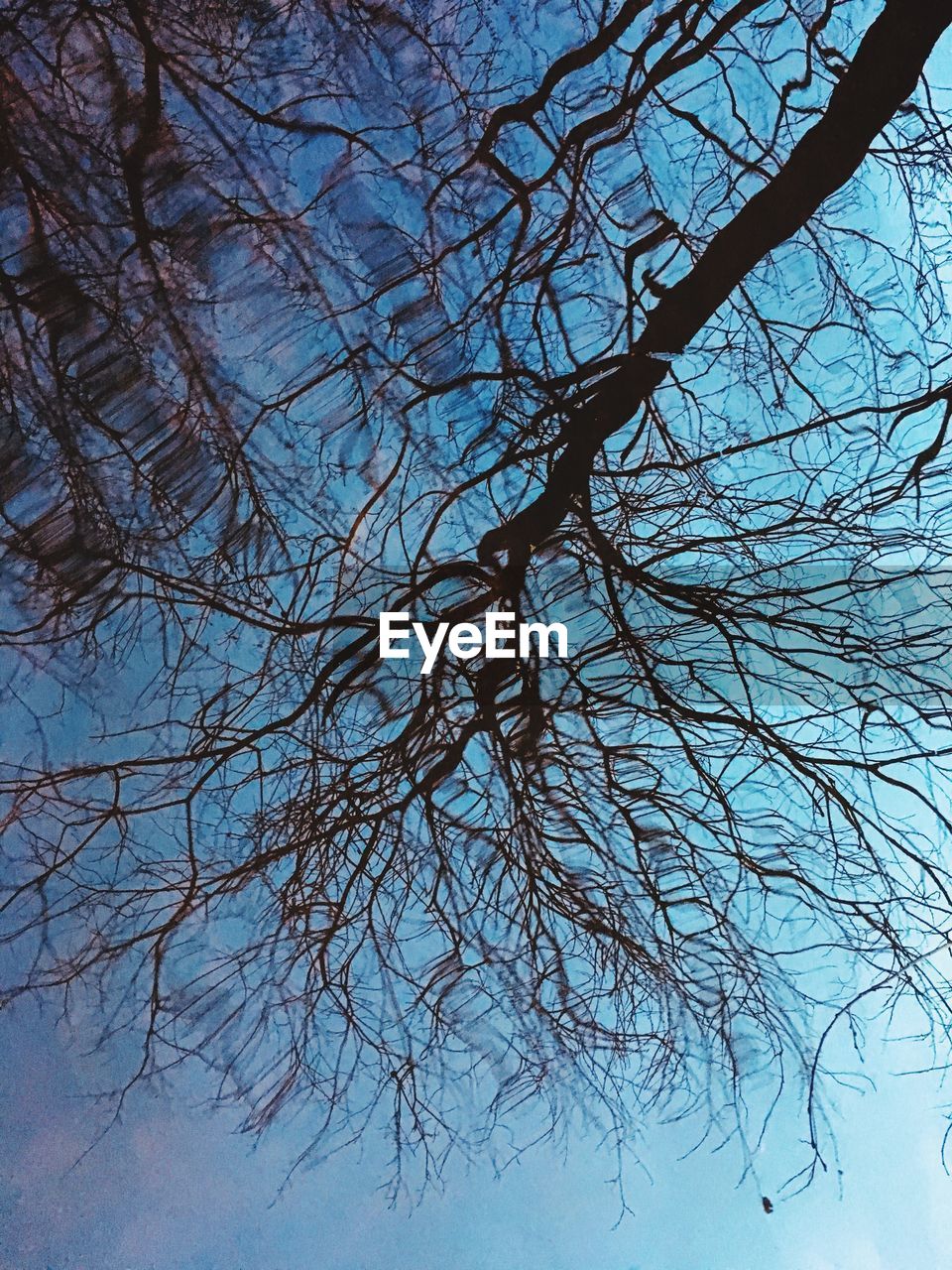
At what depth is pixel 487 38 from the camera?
4.61 feet

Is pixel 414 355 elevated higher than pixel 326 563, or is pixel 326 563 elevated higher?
pixel 414 355

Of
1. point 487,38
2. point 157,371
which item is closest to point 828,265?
point 487,38

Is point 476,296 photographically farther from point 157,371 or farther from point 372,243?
point 157,371

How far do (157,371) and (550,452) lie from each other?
2.24ft

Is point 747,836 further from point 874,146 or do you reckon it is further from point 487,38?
point 487,38

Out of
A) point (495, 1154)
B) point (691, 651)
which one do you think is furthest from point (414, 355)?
point (495, 1154)

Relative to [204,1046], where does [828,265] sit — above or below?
above

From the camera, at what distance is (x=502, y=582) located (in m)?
1.43

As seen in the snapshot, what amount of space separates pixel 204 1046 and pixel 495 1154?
0.51 m

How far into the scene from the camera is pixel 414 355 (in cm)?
144

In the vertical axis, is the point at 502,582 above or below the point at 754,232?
below

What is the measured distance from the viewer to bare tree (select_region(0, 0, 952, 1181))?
1.42 m

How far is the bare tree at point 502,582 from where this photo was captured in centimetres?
142

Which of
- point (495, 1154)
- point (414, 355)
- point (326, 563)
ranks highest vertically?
point (414, 355)
